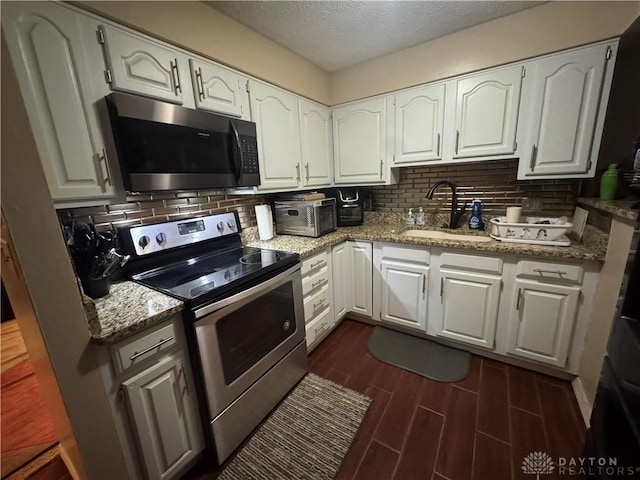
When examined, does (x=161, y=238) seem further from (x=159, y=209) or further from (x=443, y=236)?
(x=443, y=236)

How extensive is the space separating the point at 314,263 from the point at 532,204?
176 centimetres

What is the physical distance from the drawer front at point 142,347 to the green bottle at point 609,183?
241 cm

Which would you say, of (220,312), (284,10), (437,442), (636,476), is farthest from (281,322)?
(284,10)

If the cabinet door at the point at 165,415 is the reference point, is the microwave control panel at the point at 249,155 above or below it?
above

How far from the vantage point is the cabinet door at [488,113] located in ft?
5.57

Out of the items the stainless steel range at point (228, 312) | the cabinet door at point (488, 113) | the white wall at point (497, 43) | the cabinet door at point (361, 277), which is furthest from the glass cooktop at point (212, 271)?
the white wall at point (497, 43)

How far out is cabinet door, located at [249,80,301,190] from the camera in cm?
174

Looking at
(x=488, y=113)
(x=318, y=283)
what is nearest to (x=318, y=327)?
(x=318, y=283)

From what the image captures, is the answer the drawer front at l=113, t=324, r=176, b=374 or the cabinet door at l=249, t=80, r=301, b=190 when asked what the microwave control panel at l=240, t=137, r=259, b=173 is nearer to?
the cabinet door at l=249, t=80, r=301, b=190

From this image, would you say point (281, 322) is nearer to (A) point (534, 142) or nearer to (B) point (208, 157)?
(B) point (208, 157)

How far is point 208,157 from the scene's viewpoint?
1.42m

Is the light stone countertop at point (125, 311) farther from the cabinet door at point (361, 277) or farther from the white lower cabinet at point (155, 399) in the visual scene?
the cabinet door at point (361, 277)

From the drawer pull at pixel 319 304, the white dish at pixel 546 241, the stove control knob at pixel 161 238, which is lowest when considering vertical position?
the drawer pull at pixel 319 304

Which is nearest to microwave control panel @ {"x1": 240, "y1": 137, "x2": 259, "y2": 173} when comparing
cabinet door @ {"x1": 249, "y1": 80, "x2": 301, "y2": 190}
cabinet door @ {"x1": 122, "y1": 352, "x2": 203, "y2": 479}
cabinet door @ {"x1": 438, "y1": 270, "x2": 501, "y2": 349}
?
cabinet door @ {"x1": 249, "y1": 80, "x2": 301, "y2": 190}
